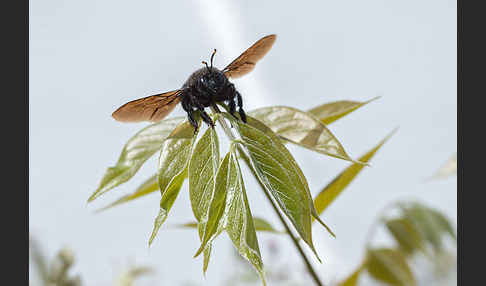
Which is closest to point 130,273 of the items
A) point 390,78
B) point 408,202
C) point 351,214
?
point 408,202

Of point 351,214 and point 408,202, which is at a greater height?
point 408,202

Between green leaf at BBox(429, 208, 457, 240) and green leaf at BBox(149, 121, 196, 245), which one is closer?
green leaf at BBox(149, 121, 196, 245)

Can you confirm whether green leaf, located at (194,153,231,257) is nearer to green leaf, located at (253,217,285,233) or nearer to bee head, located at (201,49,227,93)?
bee head, located at (201,49,227,93)

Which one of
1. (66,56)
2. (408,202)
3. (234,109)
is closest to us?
(234,109)

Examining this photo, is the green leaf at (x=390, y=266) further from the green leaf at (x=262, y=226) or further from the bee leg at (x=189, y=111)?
the bee leg at (x=189, y=111)

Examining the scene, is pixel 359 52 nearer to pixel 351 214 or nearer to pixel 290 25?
pixel 290 25

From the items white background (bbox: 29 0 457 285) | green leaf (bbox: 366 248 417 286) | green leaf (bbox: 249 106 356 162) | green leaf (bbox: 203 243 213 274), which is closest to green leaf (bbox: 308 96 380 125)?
green leaf (bbox: 249 106 356 162)

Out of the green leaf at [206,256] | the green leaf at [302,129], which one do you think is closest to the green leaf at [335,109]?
the green leaf at [302,129]
